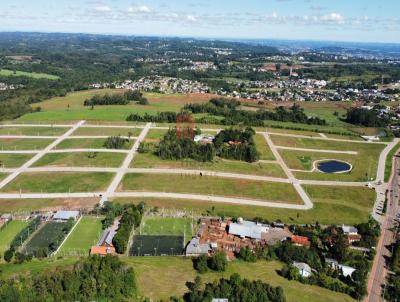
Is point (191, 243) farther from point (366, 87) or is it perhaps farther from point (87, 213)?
point (366, 87)

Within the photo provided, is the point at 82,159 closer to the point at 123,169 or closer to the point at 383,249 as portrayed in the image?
the point at 123,169

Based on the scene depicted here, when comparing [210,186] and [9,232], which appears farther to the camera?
[210,186]

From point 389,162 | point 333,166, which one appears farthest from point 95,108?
point 389,162

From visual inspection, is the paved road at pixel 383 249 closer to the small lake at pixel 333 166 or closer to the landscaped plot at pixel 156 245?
the small lake at pixel 333 166

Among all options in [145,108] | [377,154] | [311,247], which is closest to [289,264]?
[311,247]

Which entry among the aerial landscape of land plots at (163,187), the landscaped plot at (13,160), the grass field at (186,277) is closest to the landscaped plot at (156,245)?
the aerial landscape of land plots at (163,187)

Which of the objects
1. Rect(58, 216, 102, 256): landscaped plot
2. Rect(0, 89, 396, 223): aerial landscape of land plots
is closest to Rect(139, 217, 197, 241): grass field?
Rect(0, 89, 396, 223): aerial landscape of land plots

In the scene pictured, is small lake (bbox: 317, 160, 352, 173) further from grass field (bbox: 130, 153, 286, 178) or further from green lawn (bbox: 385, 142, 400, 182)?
grass field (bbox: 130, 153, 286, 178)
